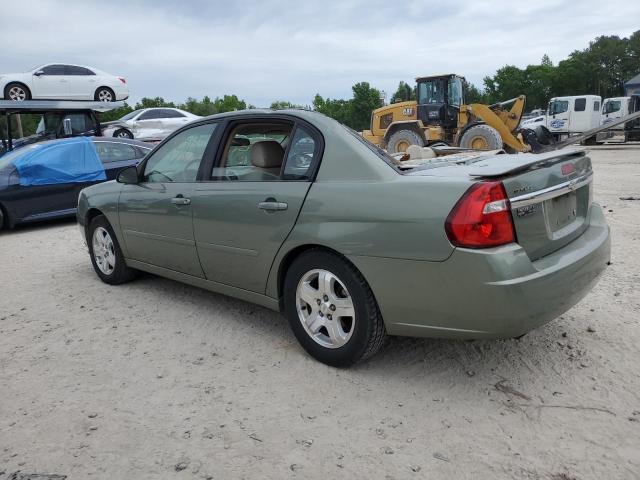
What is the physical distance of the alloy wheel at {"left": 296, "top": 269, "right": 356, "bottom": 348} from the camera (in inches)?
120

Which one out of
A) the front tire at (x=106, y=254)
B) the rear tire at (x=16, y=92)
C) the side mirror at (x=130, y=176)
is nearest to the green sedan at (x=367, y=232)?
the side mirror at (x=130, y=176)

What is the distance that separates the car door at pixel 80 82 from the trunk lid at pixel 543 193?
15.9 meters

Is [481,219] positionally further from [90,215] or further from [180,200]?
[90,215]

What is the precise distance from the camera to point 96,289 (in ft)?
16.6

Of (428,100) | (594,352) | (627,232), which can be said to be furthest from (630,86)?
(594,352)

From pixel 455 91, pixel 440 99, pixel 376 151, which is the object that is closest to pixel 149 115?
pixel 440 99

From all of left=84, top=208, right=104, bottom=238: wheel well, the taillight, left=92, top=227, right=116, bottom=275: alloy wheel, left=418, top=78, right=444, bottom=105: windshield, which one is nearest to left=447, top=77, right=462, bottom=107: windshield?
left=418, top=78, right=444, bottom=105: windshield

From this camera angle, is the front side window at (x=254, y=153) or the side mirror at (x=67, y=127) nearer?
the front side window at (x=254, y=153)

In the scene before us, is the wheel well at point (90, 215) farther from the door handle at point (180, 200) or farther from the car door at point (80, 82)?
the car door at point (80, 82)

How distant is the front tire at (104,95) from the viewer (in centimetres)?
1659

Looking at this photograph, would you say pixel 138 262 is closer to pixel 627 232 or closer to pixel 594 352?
pixel 594 352

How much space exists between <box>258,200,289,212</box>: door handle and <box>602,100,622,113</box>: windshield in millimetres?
30481

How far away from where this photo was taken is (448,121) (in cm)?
1645

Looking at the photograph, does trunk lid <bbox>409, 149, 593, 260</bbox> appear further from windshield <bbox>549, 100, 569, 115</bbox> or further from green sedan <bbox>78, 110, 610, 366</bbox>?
windshield <bbox>549, 100, 569, 115</bbox>
